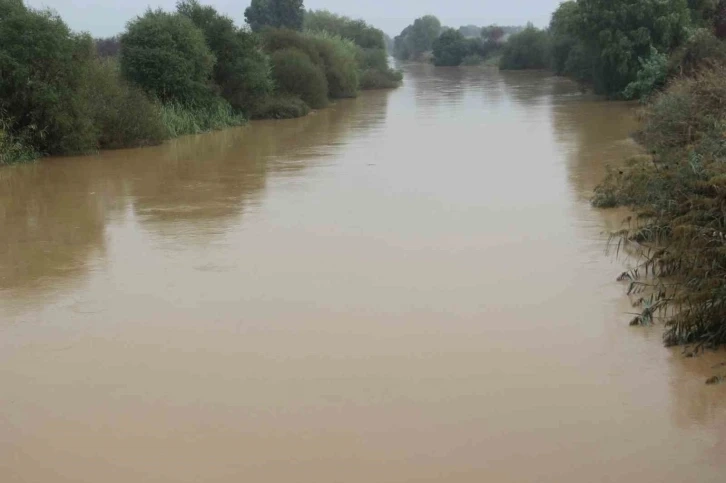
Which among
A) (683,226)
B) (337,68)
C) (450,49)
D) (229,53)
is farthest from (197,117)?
(450,49)

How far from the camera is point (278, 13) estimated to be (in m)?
72.5

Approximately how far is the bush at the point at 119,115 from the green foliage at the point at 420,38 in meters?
105

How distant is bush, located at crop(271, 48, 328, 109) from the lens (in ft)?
118

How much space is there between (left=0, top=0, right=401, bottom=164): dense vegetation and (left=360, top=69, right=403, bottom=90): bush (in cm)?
1196

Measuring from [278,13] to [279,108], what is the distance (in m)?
41.5

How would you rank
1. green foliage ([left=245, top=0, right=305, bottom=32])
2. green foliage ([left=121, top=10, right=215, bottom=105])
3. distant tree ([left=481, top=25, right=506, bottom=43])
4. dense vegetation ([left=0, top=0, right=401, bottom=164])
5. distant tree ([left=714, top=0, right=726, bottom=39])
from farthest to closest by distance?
distant tree ([left=481, top=25, right=506, bottom=43]), green foliage ([left=245, top=0, right=305, bottom=32]), distant tree ([left=714, top=0, right=726, bottom=39]), green foliage ([left=121, top=10, right=215, bottom=105]), dense vegetation ([left=0, top=0, right=401, bottom=164])

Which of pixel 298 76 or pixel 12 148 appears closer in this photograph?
pixel 12 148

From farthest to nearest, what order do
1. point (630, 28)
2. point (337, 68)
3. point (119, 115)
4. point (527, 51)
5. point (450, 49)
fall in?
point (450, 49), point (527, 51), point (337, 68), point (630, 28), point (119, 115)

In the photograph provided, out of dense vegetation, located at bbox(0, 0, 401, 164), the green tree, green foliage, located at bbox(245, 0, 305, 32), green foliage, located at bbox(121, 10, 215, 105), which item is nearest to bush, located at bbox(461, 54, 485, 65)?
green foliage, located at bbox(245, 0, 305, 32)

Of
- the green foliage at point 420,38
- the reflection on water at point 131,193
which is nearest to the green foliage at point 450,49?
the green foliage at point 420,38

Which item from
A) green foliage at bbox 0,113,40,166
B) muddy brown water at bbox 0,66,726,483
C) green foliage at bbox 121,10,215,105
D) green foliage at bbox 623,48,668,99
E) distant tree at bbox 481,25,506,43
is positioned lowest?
muddy brown water at bbox 0,66,726,483

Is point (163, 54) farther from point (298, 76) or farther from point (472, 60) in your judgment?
point (472, 60)

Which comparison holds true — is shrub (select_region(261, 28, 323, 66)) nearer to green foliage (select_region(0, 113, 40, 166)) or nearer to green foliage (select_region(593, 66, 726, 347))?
green foliage (select_region(0, 113, 40, 166))

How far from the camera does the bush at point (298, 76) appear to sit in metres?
35.8
